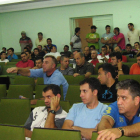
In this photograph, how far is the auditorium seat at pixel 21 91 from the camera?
4.32 metres

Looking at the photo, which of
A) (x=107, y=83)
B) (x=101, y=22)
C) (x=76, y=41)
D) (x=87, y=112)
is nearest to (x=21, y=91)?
(x=107, y=83)

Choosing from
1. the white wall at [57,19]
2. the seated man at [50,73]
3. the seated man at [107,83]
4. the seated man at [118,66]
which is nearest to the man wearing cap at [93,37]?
the white wall at [57,19]

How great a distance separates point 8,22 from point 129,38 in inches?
227

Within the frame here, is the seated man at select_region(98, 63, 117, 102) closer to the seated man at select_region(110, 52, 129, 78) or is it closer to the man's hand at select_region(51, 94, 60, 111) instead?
the man's hand at select_region(51, 94, 60, 111)

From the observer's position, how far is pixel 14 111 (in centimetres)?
361

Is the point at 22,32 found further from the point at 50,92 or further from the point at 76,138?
the point at 76,138

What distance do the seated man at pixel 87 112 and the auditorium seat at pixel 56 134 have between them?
0.43 metres

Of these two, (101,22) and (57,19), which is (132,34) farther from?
(57,19)

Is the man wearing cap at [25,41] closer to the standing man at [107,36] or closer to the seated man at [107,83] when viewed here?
the standing man at [107,36]

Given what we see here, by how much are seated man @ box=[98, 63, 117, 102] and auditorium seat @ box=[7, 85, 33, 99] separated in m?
1.30

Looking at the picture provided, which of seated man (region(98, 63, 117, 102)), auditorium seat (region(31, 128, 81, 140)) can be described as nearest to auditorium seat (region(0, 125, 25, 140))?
auditorium seat (region(31, 128, 81, 140))

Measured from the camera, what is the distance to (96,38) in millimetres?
9938

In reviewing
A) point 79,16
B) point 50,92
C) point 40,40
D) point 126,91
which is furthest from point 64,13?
point 126,91

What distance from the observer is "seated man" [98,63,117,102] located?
3.46 meters
